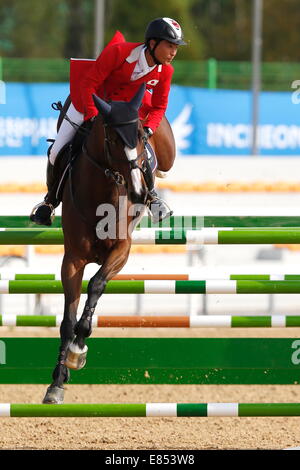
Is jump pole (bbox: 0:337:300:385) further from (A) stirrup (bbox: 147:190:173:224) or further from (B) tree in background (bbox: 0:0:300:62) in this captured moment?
(B) tree in background (bbox: 0:0:300:62)

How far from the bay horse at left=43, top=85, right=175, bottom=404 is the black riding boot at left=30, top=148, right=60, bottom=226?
7.9 inches

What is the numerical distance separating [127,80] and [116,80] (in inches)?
2.3

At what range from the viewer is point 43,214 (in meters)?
5.47

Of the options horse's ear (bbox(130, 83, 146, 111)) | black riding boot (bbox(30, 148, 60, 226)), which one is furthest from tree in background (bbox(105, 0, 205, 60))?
horse's ear (bbox(130, 83, 146, 111))

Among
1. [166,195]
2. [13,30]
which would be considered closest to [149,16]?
[13,30]

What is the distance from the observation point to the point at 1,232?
16.5 ft

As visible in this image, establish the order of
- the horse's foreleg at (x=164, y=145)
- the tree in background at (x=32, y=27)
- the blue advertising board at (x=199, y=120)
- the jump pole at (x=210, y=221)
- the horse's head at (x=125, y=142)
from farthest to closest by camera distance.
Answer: the tree in background at (x=32, y=27)
the blue advertising board at (x=199, y=120)
the horse's foreleg at (x=164, y=145)
the jump pole at (x=210, y=221)
the horse's head at (x=125, y=142)

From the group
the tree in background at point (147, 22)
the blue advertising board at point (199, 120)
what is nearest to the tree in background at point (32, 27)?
the tree in background at point (147, 22)

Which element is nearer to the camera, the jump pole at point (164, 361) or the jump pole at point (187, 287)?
the jump pole at point (187, 287)

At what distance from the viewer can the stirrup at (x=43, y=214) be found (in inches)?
215

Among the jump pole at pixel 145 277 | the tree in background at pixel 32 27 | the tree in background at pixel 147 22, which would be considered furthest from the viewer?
the tree in background at pixel 32 27

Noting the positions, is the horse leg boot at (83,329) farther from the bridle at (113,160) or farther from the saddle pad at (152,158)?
the saddle pad at (152,158)

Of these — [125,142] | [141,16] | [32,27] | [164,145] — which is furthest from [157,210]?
[32,27]

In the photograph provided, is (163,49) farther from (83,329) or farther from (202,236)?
(83,329)
